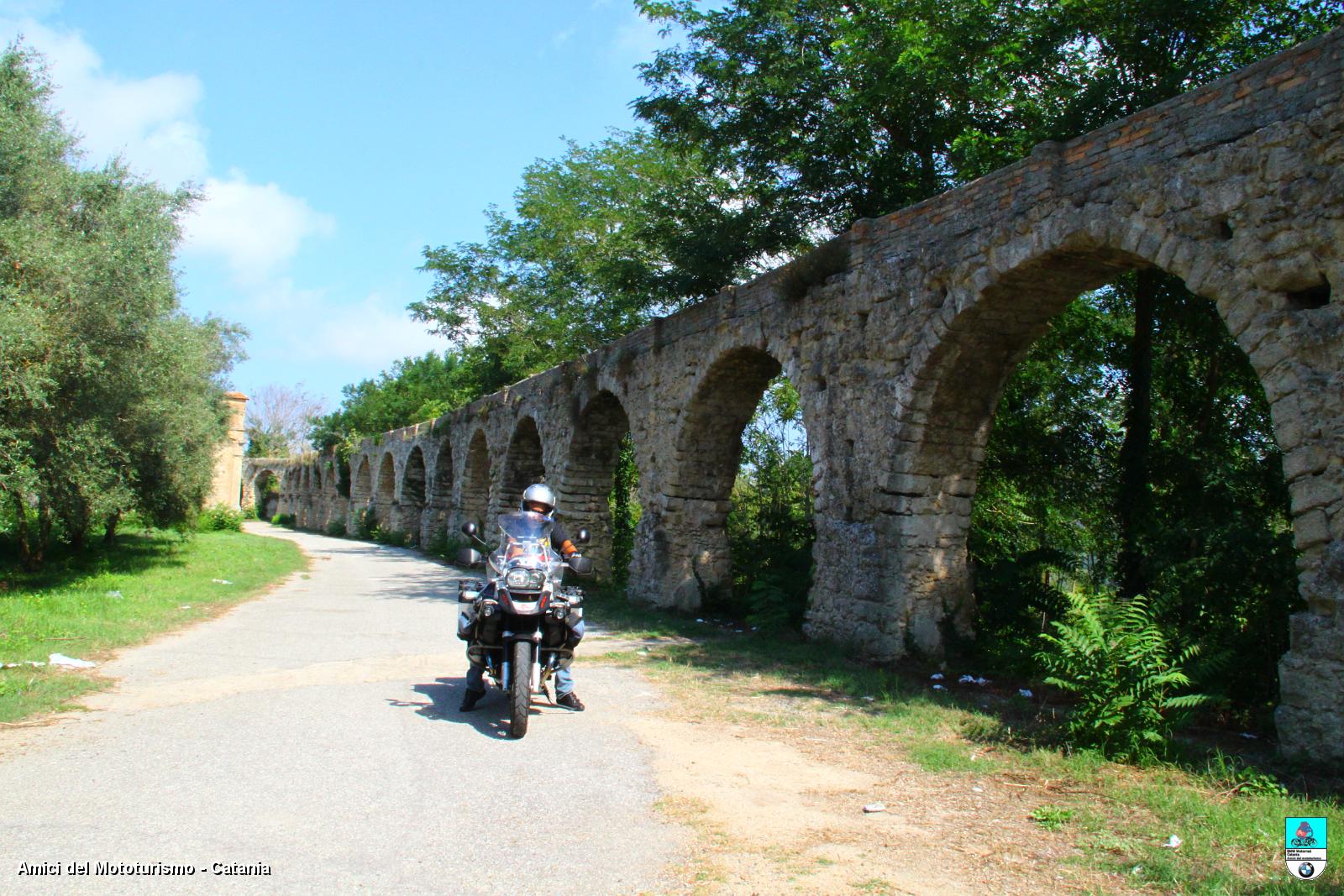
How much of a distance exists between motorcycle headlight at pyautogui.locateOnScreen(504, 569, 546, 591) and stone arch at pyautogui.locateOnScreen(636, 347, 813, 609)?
6066 millimetres

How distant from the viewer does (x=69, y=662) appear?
22.6ft

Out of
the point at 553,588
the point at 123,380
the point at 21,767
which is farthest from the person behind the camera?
the point at 123,380

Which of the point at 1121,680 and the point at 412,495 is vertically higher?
the point at 412,495

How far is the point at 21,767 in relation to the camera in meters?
4.29

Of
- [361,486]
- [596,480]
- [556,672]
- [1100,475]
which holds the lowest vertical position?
[556,672]

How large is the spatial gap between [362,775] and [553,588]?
161 cm

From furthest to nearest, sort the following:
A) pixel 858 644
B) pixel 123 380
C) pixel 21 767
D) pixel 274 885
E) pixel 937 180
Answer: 1. pixel 937 180
2. pixel 123 380
3. pixel 858 644
4. pixel 21 767
5. pixel 274 885

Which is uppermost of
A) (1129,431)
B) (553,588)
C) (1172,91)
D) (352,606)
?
(1172,91)

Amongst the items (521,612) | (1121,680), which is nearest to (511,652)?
(521,612)

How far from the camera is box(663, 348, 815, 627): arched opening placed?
10.8m

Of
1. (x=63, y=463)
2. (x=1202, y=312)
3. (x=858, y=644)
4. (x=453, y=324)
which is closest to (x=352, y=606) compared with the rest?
(x=63, y=463)

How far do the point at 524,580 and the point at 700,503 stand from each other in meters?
6.56

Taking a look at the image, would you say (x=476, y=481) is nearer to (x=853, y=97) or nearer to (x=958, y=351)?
(x=853, y=97)

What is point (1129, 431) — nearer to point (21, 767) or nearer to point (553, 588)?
point (553, 588)
